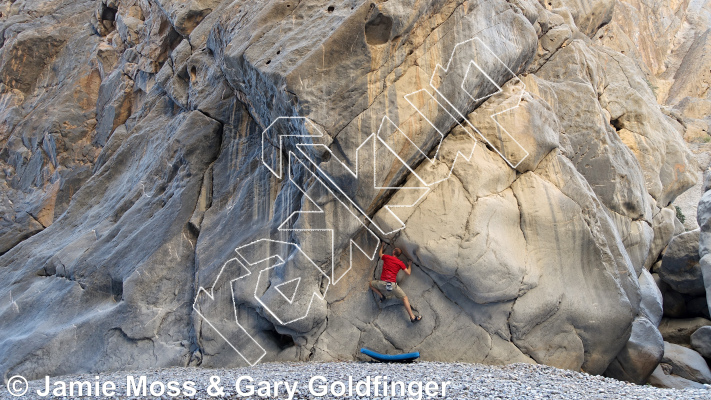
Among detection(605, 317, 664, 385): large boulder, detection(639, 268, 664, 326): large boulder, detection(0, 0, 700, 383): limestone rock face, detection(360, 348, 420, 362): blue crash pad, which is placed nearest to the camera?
detection(360, 348, 420, 362): blue crash pad

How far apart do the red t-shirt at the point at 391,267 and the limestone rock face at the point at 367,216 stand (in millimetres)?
298

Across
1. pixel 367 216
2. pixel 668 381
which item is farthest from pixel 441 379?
pixel 668 381

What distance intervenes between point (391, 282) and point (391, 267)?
10.3 inches

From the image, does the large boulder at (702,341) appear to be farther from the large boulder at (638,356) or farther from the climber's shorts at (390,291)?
the climber's shorts at (390,291)

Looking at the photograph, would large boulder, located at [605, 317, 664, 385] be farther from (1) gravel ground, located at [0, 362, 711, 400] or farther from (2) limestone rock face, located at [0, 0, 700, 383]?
(1) gravel ground, located at [0, 362, 711, 400]

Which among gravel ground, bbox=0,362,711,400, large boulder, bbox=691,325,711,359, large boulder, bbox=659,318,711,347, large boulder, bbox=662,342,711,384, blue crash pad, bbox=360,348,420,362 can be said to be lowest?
large boulder, bbox=659,318,711,347

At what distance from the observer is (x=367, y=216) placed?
9.14 metres

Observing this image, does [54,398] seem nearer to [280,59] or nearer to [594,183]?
[280,59]

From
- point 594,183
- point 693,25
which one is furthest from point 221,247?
point 693,25

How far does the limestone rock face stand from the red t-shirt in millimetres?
298

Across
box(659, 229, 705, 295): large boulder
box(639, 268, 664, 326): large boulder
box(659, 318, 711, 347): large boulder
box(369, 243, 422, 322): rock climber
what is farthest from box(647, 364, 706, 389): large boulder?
box(369, 243, 422, 322): rock climber

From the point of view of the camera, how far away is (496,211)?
8.92 meters

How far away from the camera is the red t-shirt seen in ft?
29.0

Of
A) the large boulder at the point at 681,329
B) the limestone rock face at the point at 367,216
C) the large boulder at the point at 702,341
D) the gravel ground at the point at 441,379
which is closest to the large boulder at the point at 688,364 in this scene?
the limestone rock face at the point at 367,216
